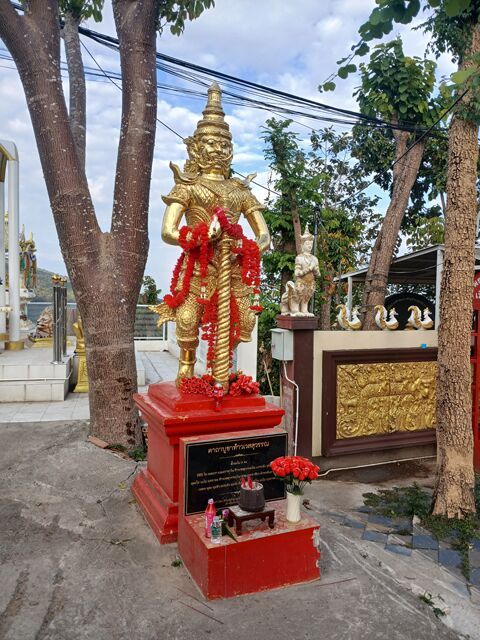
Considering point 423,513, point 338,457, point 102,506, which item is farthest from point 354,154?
point 102,506

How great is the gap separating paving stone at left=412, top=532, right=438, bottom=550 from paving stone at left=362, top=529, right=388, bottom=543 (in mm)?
251

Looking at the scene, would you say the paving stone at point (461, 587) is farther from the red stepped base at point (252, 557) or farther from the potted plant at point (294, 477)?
the potted plant at point (294, 477)

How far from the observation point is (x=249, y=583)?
9.23 feet

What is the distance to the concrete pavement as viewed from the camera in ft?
→ 8.29

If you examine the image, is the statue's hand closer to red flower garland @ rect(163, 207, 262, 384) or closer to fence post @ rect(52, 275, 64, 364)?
red flower garland @ rect(163, 207, 262, 384)

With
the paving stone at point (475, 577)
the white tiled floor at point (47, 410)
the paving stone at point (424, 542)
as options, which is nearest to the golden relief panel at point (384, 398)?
the paving stone at point (424, 542)

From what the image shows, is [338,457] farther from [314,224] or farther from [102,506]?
[314,224]

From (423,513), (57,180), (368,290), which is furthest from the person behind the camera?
(368,290)

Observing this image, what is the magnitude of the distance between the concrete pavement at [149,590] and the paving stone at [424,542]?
0.30 m

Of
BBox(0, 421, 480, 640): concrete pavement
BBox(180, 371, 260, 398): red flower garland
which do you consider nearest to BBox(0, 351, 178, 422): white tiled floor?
BBox(0, 421, 480, 640): concrete pavement

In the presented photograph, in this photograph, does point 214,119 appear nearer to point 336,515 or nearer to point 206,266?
point 206,266

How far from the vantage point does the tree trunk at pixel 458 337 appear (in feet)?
14.7

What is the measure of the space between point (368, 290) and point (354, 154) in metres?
4.84

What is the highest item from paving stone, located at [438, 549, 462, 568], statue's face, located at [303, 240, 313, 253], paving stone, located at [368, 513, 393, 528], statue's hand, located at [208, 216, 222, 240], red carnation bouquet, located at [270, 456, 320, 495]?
statue's face, located at [303, 240, 313, 253]
